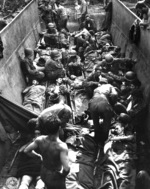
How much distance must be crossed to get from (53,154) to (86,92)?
402 cm

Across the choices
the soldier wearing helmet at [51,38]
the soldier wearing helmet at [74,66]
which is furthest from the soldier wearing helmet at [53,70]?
the soldier wearing helmet at [51,38]

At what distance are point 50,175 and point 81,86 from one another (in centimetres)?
413

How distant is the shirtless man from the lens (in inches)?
123

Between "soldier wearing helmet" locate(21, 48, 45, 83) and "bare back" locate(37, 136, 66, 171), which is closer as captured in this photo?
"bare back" locate(37, 136, 66, 171)

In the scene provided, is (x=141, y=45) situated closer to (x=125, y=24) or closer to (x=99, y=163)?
(x=125, y=24)

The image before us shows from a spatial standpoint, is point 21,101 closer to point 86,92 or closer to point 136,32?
point 86,92

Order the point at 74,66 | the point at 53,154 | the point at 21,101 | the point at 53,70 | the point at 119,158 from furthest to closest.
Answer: the point at 74,66 < the point at 53,70 < the point at 21,101 < the point at 119,158 < the point at 53,154

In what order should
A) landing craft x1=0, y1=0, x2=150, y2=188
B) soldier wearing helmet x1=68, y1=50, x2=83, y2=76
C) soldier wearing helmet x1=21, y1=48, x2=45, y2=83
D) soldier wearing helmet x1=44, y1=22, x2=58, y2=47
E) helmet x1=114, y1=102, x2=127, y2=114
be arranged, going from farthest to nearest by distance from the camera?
1. soldier wearing helmet x1=44, y1=22, x2=58, y2=47
2. soldier wearing helmet x1=68, y1=50, x2=83, y2=76
3. soldier wearing helmet x1=21, y1=48, x2=45, y2=83
4. helmet x1=114, y1=102, x2=127, y2=114
5. landing craft x1=0, y1=0, x2=150, y2=188

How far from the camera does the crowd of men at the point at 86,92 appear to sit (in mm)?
3234

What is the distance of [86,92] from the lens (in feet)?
23.2

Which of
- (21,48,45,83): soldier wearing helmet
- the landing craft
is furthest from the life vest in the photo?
(21,48,45,83): soldier wearing helmet

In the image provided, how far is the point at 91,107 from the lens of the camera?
16.6ft

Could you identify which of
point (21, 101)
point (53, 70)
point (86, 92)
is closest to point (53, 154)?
point (21, 101)

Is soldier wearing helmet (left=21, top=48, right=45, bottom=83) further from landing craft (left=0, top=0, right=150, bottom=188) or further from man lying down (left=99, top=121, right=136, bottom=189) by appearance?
man lying down (left=99, top=121, right=136, bottom=189)
